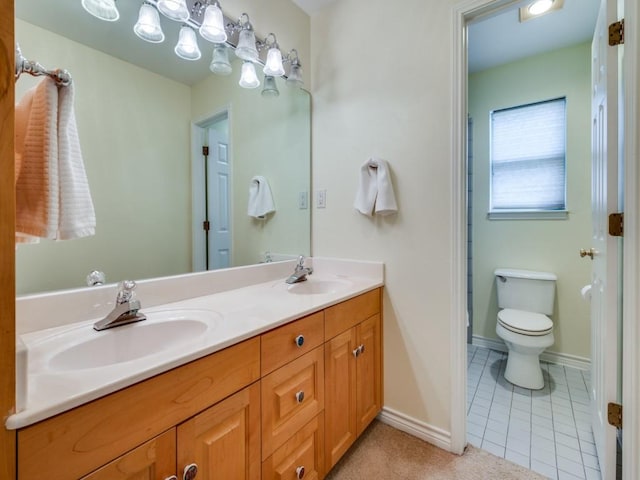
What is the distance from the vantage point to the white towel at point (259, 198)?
1.63 meters

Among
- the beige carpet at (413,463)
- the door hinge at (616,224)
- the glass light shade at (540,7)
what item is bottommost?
the beige carpet at (413,463)

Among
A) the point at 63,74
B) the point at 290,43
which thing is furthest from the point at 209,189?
the point at 290,43

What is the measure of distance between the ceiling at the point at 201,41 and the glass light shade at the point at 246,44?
14cm

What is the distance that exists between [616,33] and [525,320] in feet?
5.35

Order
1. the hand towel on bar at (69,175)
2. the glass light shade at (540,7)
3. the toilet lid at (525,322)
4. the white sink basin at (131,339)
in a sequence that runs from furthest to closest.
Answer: the toilet lid at (525,322) < the glass light shade at (540,7) < the white sink basin at (131,339) < the hand towel on bar at (69,175)

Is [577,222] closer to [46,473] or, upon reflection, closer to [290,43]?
[290,43]

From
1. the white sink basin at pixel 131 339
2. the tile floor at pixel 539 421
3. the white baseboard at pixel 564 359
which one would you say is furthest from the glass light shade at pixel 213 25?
the white baseboard at pixel 564 359

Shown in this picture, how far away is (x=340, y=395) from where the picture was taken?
1258 mm

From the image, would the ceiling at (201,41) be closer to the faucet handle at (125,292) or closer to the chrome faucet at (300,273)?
the faucet handle at (125,292)

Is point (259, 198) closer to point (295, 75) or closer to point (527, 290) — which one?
point (295, 75)

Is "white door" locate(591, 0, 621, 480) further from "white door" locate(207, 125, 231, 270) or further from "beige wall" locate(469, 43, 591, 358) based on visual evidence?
"white door" locate(207, 125, 231, 270)

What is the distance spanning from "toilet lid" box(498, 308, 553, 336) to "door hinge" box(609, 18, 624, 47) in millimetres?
1533

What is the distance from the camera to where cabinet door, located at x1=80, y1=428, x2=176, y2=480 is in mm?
564

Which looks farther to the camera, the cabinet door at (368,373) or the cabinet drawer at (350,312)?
the cabinet door at (368,373)
